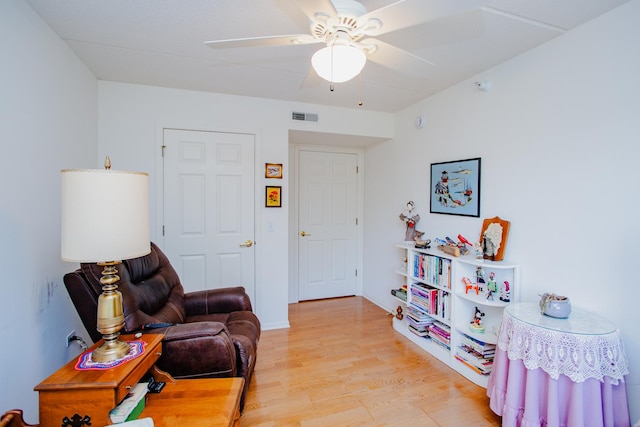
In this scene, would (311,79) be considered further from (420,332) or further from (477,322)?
(420,332)

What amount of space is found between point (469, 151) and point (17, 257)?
3121 millimetres

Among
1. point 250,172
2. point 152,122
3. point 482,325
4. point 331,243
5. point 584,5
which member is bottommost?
point 482,325

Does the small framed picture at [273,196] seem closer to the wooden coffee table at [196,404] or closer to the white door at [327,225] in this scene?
the white door at [327,225]

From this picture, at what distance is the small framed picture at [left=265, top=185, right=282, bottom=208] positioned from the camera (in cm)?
321

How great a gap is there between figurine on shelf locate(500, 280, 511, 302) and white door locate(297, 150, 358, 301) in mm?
2306

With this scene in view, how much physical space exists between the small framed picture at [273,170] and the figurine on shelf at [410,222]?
1.43m

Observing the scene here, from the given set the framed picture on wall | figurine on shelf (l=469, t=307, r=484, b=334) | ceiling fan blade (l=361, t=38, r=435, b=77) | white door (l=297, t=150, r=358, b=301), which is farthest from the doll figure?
white door (l=297, t=150, r=358, b=301)

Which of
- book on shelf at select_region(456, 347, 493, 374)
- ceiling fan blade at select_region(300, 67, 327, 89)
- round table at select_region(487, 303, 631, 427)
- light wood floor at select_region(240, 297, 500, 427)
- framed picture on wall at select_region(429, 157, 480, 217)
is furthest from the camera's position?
framed picture on wall at select_region(429, 157, 480, 217)

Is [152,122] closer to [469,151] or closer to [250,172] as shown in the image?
[250,172]

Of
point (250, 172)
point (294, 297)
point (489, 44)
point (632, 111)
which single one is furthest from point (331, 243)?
point (632, 111)

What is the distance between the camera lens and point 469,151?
2611 mm

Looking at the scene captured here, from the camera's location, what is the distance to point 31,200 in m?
1.67

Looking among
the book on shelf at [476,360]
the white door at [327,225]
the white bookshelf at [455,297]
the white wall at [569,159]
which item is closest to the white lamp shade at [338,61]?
the white wall at [569,159]

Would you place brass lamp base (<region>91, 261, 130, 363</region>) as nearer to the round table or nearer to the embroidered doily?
the embroidered doily
